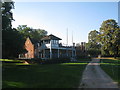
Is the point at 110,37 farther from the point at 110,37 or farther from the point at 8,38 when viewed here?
the point at 8,38

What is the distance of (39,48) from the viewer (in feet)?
129

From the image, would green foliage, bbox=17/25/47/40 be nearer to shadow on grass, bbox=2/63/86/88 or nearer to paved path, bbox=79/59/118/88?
shadow on grass, bbox=2/63/86/88

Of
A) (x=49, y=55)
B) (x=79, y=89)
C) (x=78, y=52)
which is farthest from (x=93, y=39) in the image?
(x=79, y=89)

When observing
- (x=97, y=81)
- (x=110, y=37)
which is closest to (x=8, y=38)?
(x=97, y=81)

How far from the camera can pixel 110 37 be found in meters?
Result: 54.7

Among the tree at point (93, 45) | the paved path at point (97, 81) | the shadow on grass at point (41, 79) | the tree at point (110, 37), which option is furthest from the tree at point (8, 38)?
the tree at point (93, 45)

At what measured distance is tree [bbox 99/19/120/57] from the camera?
52.1m

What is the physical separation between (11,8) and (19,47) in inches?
252

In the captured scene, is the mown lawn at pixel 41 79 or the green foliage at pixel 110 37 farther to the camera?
the green foliage at pixel 110 37

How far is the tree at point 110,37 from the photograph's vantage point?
52.1 meters

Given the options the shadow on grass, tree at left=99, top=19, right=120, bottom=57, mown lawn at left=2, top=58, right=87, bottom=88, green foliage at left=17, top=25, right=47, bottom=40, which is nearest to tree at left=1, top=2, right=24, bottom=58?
mown lawn at left=2, top=58, right=87, bottom=88

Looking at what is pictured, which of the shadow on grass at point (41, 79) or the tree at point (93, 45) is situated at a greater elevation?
the tree at point (93, 45)

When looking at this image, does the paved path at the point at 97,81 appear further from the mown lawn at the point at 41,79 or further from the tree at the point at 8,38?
the tree at the point at 8,38

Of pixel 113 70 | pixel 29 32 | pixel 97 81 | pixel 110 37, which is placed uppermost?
pixel 29 32
